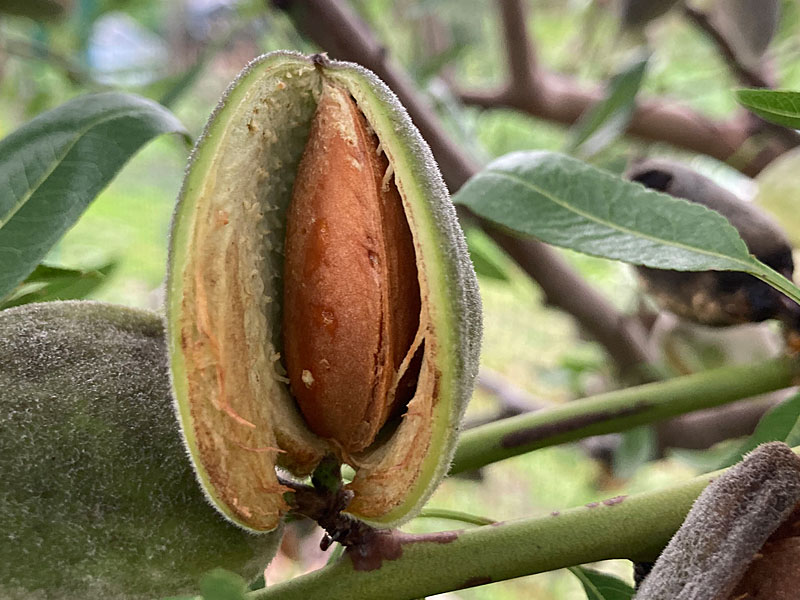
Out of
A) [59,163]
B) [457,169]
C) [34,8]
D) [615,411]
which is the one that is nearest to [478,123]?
[457,169]

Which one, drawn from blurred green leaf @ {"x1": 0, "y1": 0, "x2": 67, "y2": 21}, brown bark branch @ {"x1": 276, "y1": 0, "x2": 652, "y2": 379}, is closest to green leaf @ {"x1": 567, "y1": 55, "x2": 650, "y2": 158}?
brown bark branch @ {"x1": 276, "y1": 0, "x2": 652, "y2": 379}

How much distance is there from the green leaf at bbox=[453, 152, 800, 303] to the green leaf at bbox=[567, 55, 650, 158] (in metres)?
0.36

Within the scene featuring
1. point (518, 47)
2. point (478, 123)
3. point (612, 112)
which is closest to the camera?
point (612, 112)

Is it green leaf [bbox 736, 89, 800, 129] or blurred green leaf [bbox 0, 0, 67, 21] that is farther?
blurred green leaf [bbox 0, 0, 67, 21]

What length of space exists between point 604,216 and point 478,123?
1565mm

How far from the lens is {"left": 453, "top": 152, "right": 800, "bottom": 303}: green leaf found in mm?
472

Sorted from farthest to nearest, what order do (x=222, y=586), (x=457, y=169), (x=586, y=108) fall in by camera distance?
1. (x=586, y=108)
2. (x=457, y=169)
3. (x=222, y=586)

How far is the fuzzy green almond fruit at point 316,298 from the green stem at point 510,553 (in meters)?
0.04

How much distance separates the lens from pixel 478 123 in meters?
2.01

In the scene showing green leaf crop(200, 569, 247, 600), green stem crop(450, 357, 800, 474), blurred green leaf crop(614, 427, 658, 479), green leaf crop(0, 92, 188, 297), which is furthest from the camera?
blurred green leaf crop(614, 427, 658, 479)

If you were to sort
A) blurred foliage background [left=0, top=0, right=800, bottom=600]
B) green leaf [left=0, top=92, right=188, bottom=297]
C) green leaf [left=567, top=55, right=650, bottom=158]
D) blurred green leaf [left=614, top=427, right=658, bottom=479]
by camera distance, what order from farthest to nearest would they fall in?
1. blurred foliage background [left=0, top=0, right=800, bottom=600]
2. blurred green leaf [left=614, top=427, right=658, bottom=479]
3. green leaf [left=567, top=55, right=650, bottom=158]
4. green leaf [left=0, top=92, right=188, bottom=297]

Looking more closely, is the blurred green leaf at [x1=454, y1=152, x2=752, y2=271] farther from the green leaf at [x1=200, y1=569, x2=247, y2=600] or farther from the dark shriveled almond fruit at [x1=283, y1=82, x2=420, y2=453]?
the green leaf at [x1=200, y1=569, x2=247, y2=600]

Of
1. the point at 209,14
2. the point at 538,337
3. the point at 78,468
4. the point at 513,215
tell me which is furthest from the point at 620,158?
the point at 209,14

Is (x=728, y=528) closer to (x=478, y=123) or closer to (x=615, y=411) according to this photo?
(x=615, y=411)
